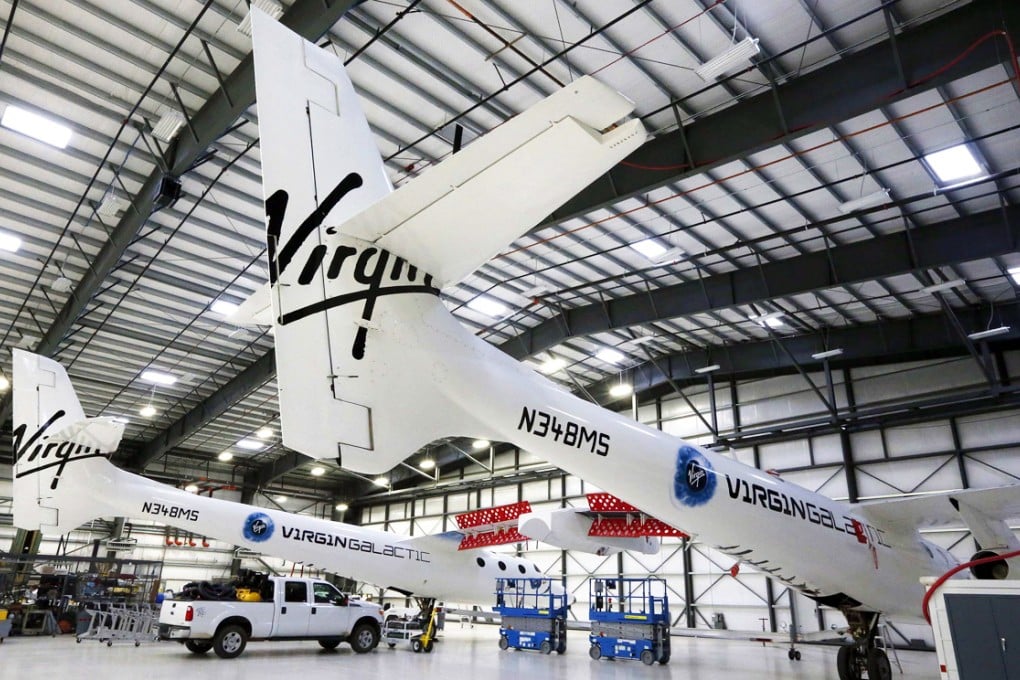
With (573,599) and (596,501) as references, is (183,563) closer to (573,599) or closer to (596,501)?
(573,599)

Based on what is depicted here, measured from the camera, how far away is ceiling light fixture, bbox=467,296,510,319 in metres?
20.5

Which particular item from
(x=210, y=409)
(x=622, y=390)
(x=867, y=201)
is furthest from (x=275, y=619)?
(x=867, y=201)

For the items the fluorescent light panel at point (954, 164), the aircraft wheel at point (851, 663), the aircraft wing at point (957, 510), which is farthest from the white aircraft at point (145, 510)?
the fluorescent light panel at point (954, 164)

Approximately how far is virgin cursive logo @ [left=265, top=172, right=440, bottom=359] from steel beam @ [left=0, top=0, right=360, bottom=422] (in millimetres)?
6923

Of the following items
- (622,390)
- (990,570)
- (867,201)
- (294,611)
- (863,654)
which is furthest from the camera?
(622,390)

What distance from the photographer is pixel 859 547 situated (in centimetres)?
923

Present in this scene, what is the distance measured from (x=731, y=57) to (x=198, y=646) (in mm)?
16157

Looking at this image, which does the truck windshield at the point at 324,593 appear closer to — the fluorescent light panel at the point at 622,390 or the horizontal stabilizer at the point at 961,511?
the horizontal stabilizer at the point at 961,511

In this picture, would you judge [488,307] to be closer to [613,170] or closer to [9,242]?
[613,170]

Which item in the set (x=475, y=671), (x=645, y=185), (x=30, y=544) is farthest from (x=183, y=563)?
(x=645, y=185)

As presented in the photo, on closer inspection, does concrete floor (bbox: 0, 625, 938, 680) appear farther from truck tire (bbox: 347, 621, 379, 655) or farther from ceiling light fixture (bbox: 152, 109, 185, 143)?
ceiling light fixture (bbox: 152, 109, 185, 143)

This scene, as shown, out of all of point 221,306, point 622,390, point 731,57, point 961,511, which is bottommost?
point 961,511

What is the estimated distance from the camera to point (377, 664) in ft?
42.8

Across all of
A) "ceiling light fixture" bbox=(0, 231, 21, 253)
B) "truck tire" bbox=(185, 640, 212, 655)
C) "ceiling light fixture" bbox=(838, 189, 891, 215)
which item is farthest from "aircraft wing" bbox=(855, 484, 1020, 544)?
"ceiling light fixture" bbox=(0, 231, 21, 253)
